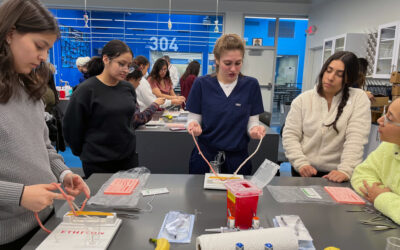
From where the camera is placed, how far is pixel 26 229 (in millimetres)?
1035

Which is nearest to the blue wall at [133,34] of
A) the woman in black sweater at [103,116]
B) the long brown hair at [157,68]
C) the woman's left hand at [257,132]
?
the long brown hair at [157,68]

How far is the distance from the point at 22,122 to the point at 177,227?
66 centimetres

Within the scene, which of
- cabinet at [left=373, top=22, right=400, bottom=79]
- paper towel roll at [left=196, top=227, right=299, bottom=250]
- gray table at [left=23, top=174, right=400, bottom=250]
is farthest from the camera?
cabinet at [left=373, top=22, right=400, bottom=79]

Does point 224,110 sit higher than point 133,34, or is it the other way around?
point 133,34

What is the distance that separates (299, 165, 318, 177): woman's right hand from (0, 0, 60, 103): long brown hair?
1.44 metres

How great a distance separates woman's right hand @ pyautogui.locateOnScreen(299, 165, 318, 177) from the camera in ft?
5.54

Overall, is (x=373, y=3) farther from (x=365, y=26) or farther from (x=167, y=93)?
(x=167, y=93)

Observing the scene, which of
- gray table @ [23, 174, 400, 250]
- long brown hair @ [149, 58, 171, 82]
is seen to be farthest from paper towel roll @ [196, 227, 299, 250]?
long brown hair @ [149, 58, 171, 82]

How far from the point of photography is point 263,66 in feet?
24.3

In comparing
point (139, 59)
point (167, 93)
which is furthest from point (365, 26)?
point (139, 59)

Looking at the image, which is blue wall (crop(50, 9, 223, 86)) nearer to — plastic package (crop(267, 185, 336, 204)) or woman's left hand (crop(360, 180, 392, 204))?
plastic package (crop(267, 185, 336, 204))

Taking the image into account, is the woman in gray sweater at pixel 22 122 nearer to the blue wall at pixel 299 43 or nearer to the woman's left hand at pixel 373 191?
the woman's left hand at pixel 373 191

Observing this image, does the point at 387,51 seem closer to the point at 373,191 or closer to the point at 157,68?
the point at 157,68

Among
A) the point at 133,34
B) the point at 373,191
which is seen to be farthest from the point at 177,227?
the point at 133,34
